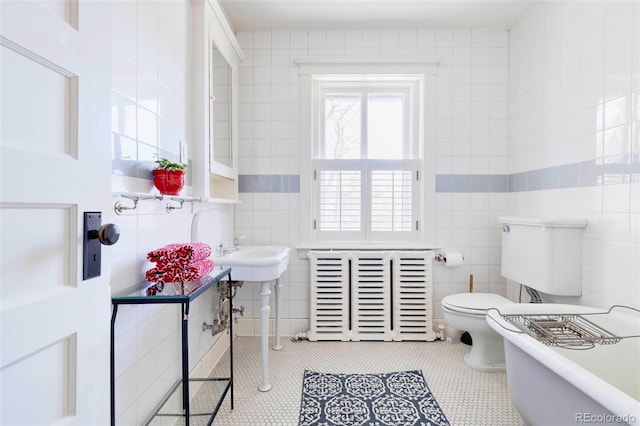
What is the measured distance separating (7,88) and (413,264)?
237 cm

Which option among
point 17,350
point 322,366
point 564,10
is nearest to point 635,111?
point 564,10

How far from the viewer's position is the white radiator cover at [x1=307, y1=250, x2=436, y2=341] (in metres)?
2.43

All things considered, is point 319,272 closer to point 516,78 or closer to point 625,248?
point 625,248

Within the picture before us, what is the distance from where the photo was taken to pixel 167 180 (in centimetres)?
133

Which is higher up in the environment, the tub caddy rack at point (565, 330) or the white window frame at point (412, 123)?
the white window frame at point (412, 123)

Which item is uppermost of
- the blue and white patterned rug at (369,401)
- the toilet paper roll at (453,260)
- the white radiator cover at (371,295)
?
the toilet paper roll at (453,260)

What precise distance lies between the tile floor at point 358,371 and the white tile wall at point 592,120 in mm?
801

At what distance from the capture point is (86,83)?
678 mm

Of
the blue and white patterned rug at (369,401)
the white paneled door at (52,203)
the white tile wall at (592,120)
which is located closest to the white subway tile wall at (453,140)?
the white tile wall at (592,120)

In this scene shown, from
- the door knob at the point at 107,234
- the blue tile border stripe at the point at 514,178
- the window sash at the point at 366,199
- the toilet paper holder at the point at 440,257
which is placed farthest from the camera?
the window sash at the point at 366,199

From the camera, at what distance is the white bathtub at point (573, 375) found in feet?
3.05

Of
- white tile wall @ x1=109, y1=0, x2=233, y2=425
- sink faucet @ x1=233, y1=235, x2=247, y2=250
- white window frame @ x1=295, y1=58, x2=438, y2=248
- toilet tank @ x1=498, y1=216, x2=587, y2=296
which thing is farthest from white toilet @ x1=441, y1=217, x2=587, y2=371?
white tile wall @ x1=109, y1=0, x2=233, y2=425

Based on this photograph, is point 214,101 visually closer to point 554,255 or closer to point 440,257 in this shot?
point 440,257

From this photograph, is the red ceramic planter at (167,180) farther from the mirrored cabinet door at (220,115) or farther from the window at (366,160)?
the window at (366,160)
